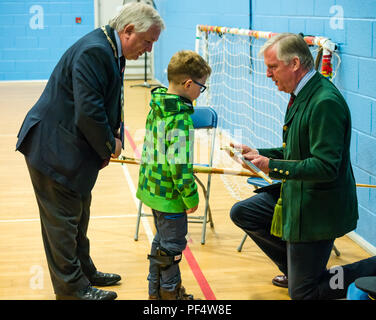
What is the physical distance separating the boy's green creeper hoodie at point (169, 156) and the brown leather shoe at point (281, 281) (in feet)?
2.76

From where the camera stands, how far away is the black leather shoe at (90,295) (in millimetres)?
2764

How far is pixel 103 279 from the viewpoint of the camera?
123 inches

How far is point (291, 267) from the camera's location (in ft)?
8.80

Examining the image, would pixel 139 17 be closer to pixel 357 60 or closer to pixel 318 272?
pixel 318 272

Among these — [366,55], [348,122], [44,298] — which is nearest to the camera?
[348,122]

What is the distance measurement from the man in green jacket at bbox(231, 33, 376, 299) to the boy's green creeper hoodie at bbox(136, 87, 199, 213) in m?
0.31

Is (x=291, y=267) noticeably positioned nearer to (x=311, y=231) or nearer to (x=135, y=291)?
(x=311, y=231)

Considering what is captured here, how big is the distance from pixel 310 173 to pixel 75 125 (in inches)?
43.1

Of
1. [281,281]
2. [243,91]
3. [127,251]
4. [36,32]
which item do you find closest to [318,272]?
[281,281]

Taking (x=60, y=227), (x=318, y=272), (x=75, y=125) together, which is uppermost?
(x=75, y=125)

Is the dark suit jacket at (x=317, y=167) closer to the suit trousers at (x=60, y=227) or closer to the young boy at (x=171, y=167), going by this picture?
the young boy at (x=171, y=167)

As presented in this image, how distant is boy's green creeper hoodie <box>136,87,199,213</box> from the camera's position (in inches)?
102

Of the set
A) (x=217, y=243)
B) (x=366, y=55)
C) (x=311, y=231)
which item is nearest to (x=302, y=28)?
(x=366, y=55)
